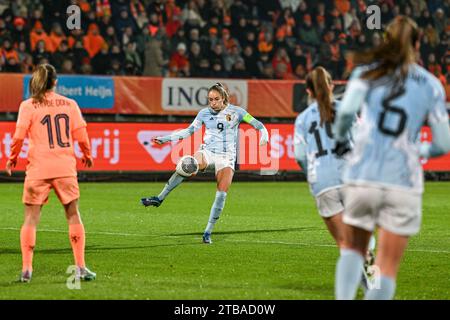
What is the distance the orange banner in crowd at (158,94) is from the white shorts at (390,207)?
1929 centimetres

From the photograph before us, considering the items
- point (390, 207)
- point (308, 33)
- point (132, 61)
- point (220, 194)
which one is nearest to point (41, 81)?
point (390, 207)

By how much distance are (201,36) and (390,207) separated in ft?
73.5

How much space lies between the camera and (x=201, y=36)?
95.7ft

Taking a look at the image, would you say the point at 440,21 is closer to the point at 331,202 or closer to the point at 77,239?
the point at 77,239

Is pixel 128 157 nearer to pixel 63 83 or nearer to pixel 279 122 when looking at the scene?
pixel 63 83

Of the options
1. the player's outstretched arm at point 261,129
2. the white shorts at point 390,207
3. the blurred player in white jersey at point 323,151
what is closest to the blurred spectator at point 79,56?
the player's outstretched arm at point 261,129

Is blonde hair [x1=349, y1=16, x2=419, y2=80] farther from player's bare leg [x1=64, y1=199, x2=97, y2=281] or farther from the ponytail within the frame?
player's bare leg [x1=64, y1=199, x2=97, y2=281]

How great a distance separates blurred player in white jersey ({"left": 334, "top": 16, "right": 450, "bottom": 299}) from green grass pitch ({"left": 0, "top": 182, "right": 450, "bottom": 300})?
2806mm

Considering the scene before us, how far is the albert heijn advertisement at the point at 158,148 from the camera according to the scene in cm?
2638

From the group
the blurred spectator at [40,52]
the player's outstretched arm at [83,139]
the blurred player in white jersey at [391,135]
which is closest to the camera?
the blurred player in white jersey at [391,135]

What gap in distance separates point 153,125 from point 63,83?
2533 mm

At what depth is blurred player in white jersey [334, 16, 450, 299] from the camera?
23.3 feet

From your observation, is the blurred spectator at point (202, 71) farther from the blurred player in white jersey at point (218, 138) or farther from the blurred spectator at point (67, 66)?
the blurred player in white jersey at point (218, 138)

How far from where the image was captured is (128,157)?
2688cm
